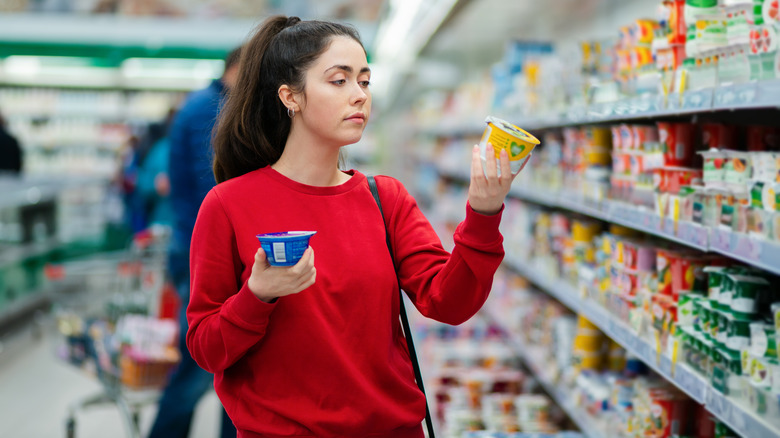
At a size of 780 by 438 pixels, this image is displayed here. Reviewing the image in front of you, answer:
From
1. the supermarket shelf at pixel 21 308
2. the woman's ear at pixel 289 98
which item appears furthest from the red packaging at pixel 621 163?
the supermarket shelf at pixel 21 308

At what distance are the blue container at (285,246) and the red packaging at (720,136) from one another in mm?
1220

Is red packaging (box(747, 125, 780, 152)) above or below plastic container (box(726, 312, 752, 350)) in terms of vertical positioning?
above

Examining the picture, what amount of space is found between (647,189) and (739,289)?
21.5 inches

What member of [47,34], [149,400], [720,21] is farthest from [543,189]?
[47,34]

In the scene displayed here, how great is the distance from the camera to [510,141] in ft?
4.31

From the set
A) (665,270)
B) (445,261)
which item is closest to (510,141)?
(445,261)

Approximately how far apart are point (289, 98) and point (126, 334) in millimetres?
2106

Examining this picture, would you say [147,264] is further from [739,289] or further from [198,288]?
[739,289]

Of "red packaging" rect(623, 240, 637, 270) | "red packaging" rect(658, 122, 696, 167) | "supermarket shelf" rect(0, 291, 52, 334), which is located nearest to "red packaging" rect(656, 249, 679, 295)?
"red packaging" rect(623, 240, 637, 270)

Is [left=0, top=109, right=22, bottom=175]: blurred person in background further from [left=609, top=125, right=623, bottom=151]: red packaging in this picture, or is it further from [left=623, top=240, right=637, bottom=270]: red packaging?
[left=623, top=240, right=637, bottom=270]: red packaging

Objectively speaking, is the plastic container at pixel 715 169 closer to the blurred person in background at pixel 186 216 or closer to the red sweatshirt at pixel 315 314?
the red sweatshirt at pixel 315 314

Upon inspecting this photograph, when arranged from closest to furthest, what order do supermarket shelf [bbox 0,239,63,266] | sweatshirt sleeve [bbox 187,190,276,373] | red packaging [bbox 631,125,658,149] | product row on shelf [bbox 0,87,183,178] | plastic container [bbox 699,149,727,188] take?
sweatshirt sleeve [bbox 187,190,276,373], plastic container [bbox 699,149,727,188], red packaging [bbox 631,125,658,149], supermarket shelf [bbox 0,239,63,266], product row on shelf [bbox 0,87,183,178]

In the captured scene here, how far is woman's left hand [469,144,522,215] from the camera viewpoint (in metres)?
1.33

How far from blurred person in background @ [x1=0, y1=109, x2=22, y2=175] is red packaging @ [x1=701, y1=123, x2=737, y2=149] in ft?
26.5
